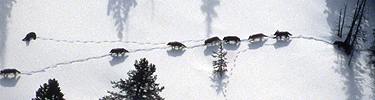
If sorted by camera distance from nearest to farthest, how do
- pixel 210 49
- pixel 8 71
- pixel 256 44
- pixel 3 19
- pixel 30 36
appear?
pixel 8 71 → pixel 210 49 → pixel 256 44 → pixel 30 36 → pixel 3 19

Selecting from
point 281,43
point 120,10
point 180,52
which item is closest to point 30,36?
point 120,10

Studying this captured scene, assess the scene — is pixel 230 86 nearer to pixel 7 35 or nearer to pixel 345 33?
pixel 345 33

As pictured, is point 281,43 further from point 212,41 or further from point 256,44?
point 212,41

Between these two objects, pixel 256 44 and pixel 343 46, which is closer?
pixel 343 46

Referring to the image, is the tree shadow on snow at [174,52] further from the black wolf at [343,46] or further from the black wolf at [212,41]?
the black wolf at [343,46]

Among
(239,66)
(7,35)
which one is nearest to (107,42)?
(7,35)
